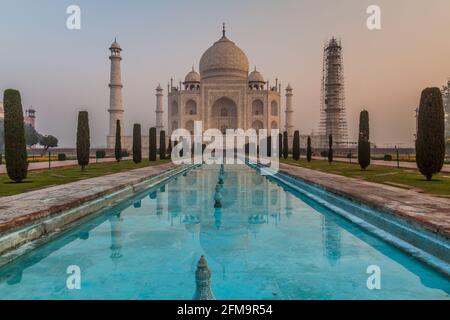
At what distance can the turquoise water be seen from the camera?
2662 millimetres

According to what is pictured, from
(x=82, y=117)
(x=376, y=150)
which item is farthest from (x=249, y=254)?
(x=376, y=150)

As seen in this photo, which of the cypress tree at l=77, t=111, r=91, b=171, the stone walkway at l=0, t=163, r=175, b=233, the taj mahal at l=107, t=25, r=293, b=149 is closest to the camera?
the stone walkway at l=0, t=163, r=175, b=233

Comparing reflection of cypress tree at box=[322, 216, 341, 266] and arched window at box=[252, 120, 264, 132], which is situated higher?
arched window at box=[252, 120, 264, 132]

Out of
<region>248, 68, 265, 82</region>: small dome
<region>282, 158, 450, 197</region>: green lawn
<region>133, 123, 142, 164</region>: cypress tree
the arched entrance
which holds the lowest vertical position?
<region>282, 158, 450, 197</region>: green lawn

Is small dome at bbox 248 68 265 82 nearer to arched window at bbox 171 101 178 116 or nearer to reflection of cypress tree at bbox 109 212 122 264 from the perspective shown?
arched window at bbox 171 101 178 116

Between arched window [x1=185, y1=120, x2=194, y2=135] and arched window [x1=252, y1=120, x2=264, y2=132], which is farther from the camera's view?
Result: arched window [x1=252, y1=120, x2=264, y2=132]

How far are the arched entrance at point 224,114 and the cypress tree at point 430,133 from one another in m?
35.8

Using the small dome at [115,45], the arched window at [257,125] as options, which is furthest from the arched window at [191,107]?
the small dome at [115,45]

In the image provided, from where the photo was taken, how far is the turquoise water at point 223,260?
2.66m

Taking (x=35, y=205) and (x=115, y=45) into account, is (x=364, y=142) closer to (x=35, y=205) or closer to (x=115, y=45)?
(x=35, y=205)

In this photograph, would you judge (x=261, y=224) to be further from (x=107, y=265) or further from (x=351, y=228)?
(x=107, y=265)

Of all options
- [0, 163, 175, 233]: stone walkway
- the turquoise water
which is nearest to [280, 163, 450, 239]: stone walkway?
the turquoise water

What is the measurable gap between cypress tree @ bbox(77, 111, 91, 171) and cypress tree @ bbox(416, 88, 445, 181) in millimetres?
9976

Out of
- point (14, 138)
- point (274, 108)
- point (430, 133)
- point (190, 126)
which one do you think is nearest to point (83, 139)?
point (14, 138)
